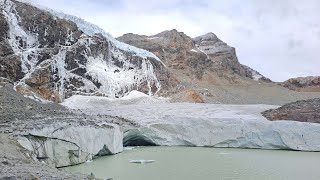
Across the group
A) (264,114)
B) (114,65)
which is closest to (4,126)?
(264,114)

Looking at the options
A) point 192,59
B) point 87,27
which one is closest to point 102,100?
point 87,27

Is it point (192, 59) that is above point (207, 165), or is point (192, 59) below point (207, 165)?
above

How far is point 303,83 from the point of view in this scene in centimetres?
6206

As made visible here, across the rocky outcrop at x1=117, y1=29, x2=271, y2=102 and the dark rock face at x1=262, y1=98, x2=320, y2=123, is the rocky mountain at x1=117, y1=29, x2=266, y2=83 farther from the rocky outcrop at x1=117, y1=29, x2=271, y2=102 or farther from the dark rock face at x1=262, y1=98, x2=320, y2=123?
the dark rock face at x1=262, y1=98, x2=320, y2=123

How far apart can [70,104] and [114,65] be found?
6211 mm

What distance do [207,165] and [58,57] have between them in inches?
638

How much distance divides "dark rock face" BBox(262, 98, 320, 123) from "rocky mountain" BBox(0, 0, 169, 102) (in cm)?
1126

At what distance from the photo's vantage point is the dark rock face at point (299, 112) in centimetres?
1996

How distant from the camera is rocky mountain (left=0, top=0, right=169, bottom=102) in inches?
993

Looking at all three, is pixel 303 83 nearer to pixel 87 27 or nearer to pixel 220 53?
pixel 220 53

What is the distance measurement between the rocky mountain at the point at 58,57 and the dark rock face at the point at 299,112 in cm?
1126

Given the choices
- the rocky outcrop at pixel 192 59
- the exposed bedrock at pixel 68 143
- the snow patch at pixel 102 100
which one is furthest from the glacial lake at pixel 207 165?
the rocky outcrop at pixel 192 59

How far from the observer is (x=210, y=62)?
49656mm

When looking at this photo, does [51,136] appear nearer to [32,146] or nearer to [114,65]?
[32,146]
